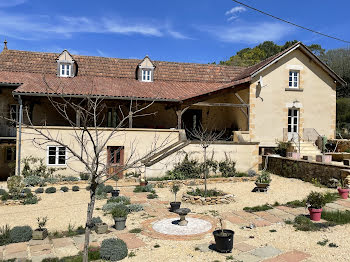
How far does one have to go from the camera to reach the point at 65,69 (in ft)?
73.5

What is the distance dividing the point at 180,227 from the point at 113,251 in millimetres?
2852

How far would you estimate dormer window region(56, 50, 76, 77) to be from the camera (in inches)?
870

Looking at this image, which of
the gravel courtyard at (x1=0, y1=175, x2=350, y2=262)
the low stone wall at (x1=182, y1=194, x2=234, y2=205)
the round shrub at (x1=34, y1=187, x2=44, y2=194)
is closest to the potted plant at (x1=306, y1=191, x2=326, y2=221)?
the gravel courtyard at (x1=0, y1=175, x2=350, y2=262)

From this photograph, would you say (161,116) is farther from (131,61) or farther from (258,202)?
(258,202)

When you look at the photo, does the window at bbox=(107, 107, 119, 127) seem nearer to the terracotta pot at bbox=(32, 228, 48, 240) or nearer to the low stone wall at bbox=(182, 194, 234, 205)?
the low stone wall at bbox=(182, 194, 234, 205)

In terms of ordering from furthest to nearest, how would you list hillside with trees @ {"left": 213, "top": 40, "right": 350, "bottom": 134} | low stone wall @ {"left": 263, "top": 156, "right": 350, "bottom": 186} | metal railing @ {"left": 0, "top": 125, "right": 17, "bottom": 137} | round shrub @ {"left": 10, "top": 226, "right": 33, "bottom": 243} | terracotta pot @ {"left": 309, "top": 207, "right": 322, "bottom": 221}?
1. hillside with trees @ {"left": 213, "top": 40, "right": 350, "bottom": 134}
2. metal railing @ {"left": 0, "top": 125, "right": 17, "bottom": 137}
3. low stone wall @ {"left": 263, "top": 156, "right": 350, "bottom": 186}
4. terracotta pot @ {"left": 309, "top": 207, "right": 322, "bottom": 221}
5. round shrub @ {"left": 10, "top": 226, "right": 33, "bottom": 243}

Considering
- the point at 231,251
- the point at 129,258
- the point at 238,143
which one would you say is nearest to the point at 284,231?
the point at 231,251

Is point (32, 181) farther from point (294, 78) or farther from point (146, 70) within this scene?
point (294, 78)

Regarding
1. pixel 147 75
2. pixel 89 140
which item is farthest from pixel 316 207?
pixel 147 75

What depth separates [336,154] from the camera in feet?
69.1

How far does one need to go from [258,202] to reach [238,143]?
6.56 metres

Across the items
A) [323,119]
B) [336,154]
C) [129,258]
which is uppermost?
[323,119]

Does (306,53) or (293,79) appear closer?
(306,53)

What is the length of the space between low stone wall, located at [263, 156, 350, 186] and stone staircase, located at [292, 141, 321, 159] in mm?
1976
